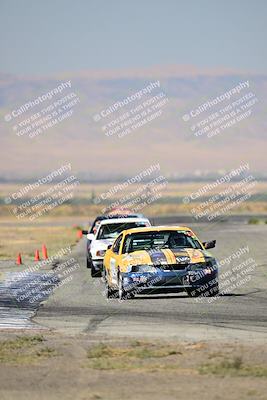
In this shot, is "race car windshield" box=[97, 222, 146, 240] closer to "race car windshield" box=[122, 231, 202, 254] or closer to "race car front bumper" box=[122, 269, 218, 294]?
"race car windshield" box=[122, 231, 202, 254]

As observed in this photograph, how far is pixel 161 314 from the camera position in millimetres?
17359

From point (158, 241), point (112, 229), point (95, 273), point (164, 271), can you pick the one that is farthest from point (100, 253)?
point (164, 271)

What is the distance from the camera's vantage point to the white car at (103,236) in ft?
86.4

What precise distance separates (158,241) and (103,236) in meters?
5.97

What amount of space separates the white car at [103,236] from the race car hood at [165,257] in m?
6.18

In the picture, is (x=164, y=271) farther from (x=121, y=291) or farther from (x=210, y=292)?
(x=210, y=292)

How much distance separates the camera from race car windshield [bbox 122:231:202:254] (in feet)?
68.0


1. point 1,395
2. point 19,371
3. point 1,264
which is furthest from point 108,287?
point 1,264

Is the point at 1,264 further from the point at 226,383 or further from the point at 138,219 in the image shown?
the point at 226,383

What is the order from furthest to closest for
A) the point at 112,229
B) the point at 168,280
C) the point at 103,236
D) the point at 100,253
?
the point at 112,229 → the point at 103,236 → the point at 100,253 → the point at 168,280

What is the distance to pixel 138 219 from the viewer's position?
92.8 feet

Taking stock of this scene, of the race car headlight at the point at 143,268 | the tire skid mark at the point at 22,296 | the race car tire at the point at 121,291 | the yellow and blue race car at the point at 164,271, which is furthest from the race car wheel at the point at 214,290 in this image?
the tire skid mark at the point at 22,296

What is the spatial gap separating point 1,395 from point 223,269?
1876 centimetres

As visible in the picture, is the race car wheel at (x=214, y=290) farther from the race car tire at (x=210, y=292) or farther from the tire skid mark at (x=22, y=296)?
the tire skid mark at (x=22, y=296)
